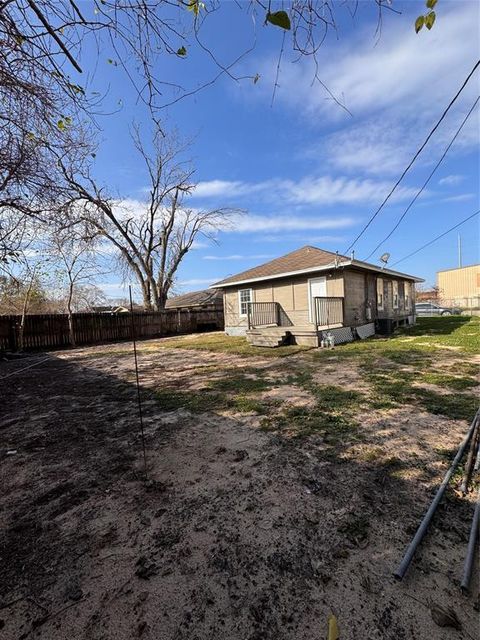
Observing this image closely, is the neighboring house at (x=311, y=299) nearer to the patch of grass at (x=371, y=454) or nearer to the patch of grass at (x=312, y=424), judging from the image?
the patch of grass at (x=312, y=424)

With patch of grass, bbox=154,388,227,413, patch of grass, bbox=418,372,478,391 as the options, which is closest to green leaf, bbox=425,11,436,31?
patch of grass, bbox=154,388,227,413

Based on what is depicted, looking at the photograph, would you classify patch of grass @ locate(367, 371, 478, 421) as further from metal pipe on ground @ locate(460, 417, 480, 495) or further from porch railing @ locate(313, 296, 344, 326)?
porch railing @ locate(313, 296, 344, 326)

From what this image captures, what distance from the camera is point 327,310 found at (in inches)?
403

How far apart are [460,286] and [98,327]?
124 ft

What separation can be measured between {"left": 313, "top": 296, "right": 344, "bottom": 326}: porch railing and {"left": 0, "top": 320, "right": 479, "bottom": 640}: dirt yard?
5803 mm

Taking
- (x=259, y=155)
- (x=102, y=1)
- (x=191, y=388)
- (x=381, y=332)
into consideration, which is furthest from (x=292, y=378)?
(x=259, y=155)

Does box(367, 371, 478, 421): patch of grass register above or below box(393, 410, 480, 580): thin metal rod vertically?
above

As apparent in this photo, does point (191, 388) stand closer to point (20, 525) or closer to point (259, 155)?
point (20, 525)

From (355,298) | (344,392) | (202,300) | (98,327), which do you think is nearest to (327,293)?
(355,298)

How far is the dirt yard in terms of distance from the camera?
1309 millimetres

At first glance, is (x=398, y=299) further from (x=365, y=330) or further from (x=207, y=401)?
(x=207, y=401)

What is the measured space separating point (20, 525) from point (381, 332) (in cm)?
1323

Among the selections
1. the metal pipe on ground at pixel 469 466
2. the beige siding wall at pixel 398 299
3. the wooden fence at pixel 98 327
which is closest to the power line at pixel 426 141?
the metal pipe on ground at pixel 469 466

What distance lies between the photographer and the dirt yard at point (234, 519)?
4.29 ft
